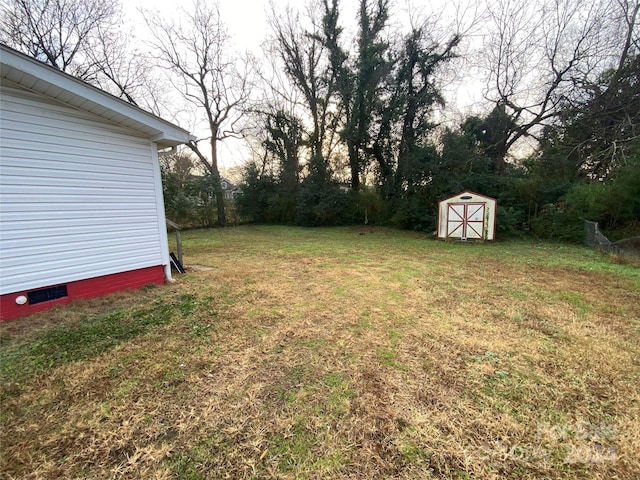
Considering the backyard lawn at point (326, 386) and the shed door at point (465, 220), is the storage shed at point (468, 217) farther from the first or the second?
the backyard lawn at point (326, 386)

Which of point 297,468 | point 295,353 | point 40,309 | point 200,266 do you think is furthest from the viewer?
point 200,266

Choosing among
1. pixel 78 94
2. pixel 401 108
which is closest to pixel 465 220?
pixel 401 108

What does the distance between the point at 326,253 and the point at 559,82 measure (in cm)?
1187

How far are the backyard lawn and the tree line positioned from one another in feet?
25.3

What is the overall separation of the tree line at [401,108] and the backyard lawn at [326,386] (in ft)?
25.3

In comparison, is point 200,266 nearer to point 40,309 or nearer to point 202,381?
point 40,309

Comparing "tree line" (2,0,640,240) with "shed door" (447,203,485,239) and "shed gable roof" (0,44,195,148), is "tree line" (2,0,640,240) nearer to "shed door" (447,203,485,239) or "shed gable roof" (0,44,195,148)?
"shed door" (447,203,485,239)

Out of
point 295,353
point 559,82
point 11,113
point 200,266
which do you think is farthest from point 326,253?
point 559,82

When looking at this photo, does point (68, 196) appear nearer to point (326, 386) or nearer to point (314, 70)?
point (326, 386)

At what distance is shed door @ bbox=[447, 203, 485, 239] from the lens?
30.1ft

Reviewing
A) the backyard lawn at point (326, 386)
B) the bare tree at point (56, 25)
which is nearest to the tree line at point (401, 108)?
the bare tree at point (56, 25)

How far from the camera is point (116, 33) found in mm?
10680

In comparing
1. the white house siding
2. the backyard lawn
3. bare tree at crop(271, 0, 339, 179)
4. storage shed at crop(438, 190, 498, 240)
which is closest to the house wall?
the white house siding

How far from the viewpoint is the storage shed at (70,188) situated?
2863 mm
